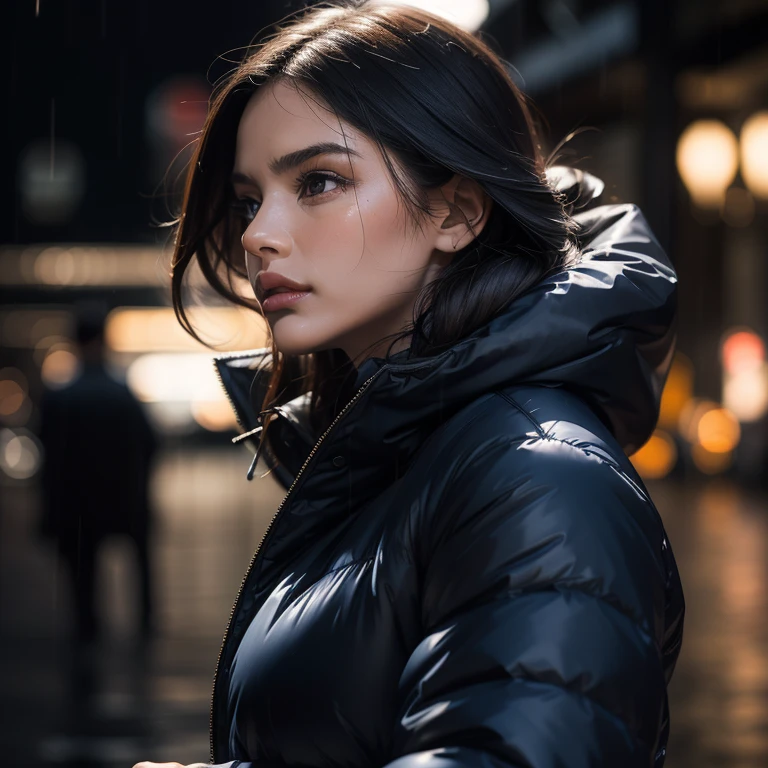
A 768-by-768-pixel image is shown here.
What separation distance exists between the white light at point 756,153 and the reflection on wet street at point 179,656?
4079 mm

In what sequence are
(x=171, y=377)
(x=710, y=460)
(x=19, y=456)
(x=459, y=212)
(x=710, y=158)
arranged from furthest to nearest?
1. (x=171, y=377)
2. (x=19, y=456)
3. (x=710, y=460)
4. (x=710, y=158)
5. (x=459, y=212)

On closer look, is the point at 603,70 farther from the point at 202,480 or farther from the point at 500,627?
the point at 500,627

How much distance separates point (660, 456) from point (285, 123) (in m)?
18.9

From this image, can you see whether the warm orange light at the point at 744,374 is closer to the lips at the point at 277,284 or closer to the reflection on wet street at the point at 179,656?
the reflection on wet street at the point at 179,656

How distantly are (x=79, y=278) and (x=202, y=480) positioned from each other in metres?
15.9

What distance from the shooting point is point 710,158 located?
14883 mm

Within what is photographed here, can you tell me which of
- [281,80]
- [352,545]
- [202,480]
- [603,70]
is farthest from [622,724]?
[202,480]

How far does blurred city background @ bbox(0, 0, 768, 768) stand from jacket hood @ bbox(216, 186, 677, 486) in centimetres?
65

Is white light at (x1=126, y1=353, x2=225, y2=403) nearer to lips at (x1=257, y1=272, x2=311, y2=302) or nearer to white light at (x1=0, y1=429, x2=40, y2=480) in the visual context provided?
white light at (x1=0, y1=429, x2=40, y2=480)

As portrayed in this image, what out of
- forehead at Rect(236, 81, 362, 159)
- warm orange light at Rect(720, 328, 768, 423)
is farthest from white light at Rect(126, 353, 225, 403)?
forehead at Rect(236, 81, 362, 159)

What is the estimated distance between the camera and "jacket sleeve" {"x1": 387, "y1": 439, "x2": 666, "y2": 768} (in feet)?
4.06

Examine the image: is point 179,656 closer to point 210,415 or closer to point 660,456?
point 660,456

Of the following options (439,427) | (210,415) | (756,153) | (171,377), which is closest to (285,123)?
(439,427)

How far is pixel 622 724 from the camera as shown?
1.26m
